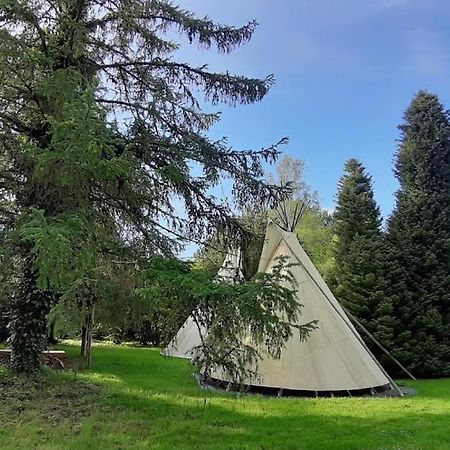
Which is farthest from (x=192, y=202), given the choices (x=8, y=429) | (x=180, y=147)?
(x=8, y=429)

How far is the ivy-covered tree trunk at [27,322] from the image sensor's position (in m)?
7.13

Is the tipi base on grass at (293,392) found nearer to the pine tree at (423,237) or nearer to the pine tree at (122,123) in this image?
the pine tree at (122,123)

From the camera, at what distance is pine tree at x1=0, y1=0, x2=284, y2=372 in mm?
6539

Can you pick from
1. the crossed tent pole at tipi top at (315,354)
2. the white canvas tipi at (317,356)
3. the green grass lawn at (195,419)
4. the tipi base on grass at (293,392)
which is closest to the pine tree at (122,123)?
the green grass lawn at (195,419)

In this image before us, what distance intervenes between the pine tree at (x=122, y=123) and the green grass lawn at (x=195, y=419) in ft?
4.10

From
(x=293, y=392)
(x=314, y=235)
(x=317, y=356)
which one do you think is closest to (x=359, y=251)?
(x=317, y=356)

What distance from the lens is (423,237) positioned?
45.9 feet

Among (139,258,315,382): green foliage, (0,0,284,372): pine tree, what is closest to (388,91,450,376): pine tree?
(0,0,284,372): pine tree

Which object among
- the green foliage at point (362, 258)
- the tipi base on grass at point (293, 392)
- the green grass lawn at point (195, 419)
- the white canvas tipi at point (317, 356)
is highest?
the green foliage at point (362, 258)

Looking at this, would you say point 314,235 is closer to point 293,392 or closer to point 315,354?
point 315,354

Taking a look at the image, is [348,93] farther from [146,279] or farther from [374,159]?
[146,279]

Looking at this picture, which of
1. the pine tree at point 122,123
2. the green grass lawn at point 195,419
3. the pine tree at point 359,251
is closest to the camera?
the green grass lawn at point 195,419

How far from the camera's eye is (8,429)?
525cm

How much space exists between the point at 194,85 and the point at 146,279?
3.66 meters
